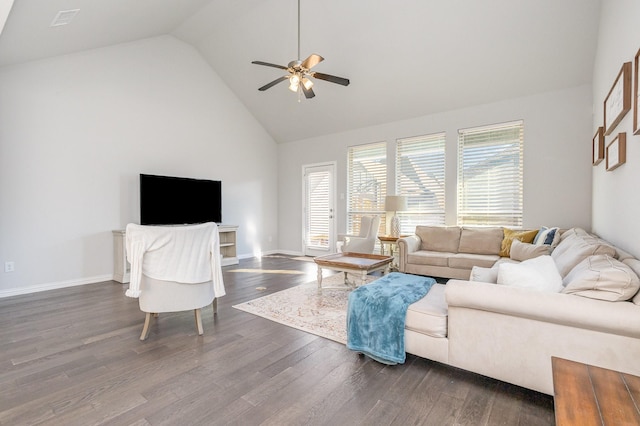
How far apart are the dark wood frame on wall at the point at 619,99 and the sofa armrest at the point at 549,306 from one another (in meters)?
1.55

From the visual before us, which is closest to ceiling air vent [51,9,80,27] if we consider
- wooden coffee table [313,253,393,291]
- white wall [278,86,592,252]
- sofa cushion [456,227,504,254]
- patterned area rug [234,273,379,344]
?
patterned area rug [234,273,379,344]

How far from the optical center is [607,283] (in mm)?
1629

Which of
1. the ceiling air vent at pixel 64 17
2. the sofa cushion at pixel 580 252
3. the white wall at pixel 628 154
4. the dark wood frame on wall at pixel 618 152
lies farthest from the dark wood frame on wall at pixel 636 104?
the ceiling air vent at pixel 64 17

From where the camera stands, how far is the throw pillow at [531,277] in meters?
1.88

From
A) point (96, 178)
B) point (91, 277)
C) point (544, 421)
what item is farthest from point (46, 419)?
point (96, 178)

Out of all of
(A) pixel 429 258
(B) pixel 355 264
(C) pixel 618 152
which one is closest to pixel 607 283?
(C) pixel 618 152

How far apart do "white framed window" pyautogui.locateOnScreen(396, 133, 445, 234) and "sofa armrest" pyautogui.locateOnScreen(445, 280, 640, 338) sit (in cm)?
387

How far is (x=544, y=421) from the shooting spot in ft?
5.41

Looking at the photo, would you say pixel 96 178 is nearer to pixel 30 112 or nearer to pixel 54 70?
pixel 30 112

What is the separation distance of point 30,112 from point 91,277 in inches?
95.1

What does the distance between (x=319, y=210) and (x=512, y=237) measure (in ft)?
13.1

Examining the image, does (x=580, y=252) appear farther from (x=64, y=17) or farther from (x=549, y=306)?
(x=64, y=17)

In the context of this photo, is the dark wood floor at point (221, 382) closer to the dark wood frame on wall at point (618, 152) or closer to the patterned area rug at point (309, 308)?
the patterned area rug at point (309, 308)

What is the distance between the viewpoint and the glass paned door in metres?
→ 7.12
